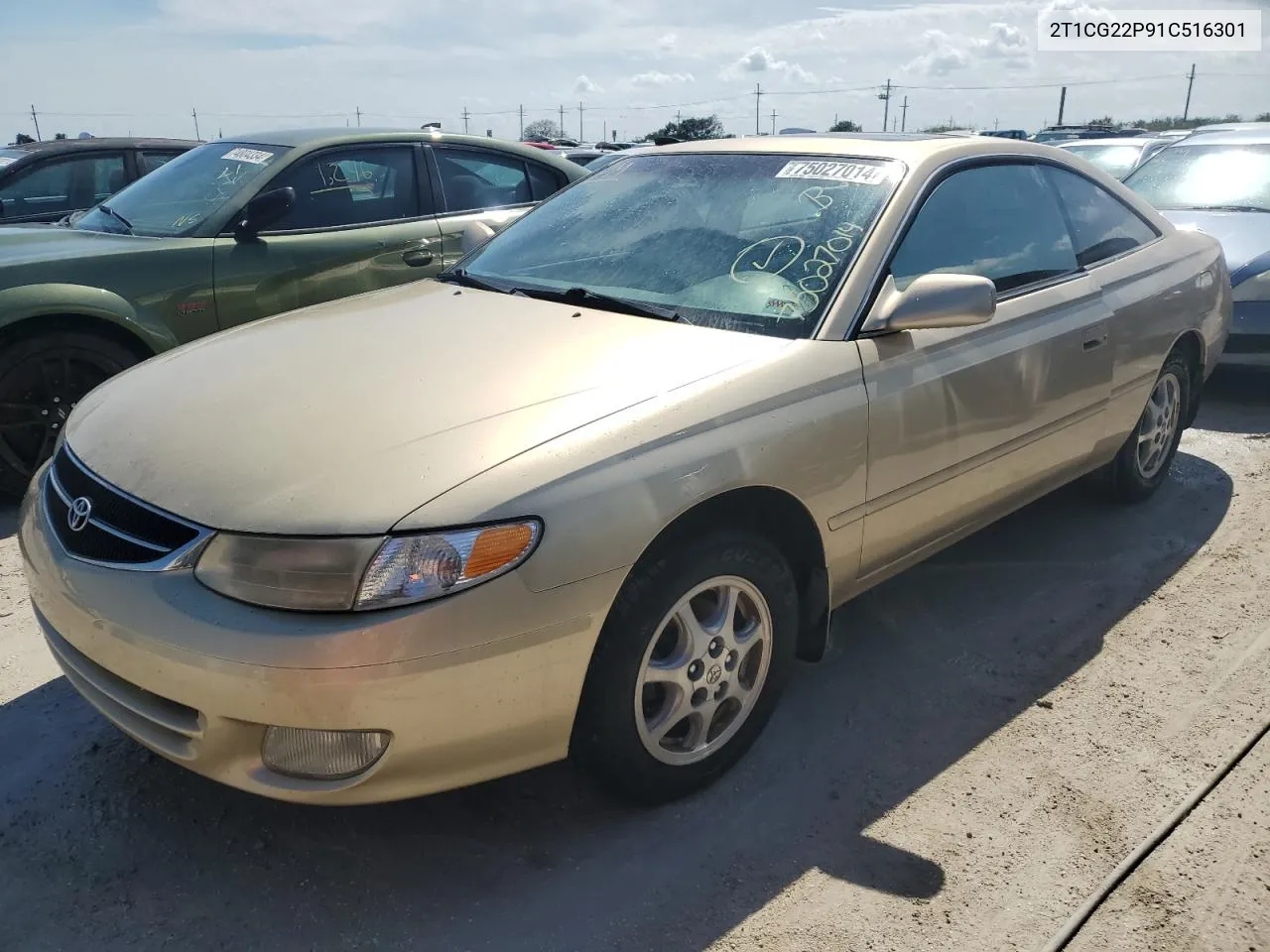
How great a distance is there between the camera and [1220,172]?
7.35 m

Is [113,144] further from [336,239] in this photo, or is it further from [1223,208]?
[1223,208]

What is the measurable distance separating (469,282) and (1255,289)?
493 centimetres

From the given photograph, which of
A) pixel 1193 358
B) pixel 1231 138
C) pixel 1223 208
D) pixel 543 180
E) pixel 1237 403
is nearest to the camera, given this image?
pixel 1193 358

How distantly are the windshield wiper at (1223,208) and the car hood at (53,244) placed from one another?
6652mm

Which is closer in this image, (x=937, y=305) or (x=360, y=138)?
(x=937, y=305)

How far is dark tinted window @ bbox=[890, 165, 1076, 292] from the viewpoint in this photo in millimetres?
3029

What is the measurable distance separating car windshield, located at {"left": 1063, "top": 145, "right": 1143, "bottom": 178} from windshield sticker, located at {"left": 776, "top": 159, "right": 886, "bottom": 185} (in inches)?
363

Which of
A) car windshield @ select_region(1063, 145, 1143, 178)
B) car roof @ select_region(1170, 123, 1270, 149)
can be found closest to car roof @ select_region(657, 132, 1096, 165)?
car roof @ select_region(1170, 123, 1270, 149)

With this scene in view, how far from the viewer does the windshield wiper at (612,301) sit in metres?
2.80

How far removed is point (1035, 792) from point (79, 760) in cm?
249

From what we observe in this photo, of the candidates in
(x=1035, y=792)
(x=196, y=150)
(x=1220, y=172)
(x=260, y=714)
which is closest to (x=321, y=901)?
(x=260, y=714)

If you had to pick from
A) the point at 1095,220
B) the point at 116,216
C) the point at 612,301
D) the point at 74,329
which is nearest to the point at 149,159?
the point at 116,216

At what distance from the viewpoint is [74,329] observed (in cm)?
Answer: 439

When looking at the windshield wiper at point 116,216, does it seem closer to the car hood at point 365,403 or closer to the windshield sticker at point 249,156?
the windshield sticker at point 249,156
